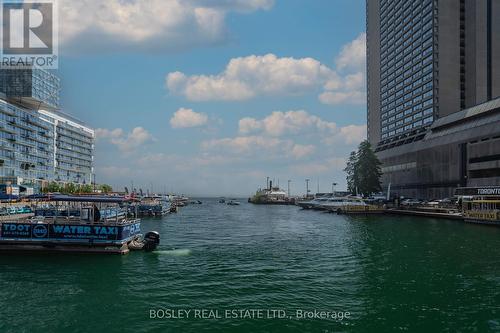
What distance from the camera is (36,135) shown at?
14712 cm

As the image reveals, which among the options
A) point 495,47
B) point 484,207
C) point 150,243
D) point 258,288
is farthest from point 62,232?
point 495,47

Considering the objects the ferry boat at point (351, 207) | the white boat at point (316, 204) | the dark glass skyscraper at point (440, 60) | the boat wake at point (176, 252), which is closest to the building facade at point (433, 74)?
the dark glass skyscraper at point (440, 60)

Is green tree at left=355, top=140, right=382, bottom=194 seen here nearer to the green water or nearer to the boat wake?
the green water

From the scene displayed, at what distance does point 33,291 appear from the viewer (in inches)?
887

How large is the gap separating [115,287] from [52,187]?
387ft

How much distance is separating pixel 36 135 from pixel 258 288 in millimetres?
149366

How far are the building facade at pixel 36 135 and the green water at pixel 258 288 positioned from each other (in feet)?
372

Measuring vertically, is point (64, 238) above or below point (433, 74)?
below

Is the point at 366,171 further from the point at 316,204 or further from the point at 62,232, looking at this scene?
the point at 62,232

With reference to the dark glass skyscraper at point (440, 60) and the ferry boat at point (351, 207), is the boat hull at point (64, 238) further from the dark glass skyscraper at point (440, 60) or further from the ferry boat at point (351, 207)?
the dark glass skyscraper at point (440, 60)

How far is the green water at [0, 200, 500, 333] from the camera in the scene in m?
17.8

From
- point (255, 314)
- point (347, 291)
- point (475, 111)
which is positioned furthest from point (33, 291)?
point (475, 111)

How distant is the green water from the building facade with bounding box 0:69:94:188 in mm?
113313

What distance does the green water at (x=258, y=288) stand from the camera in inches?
701
